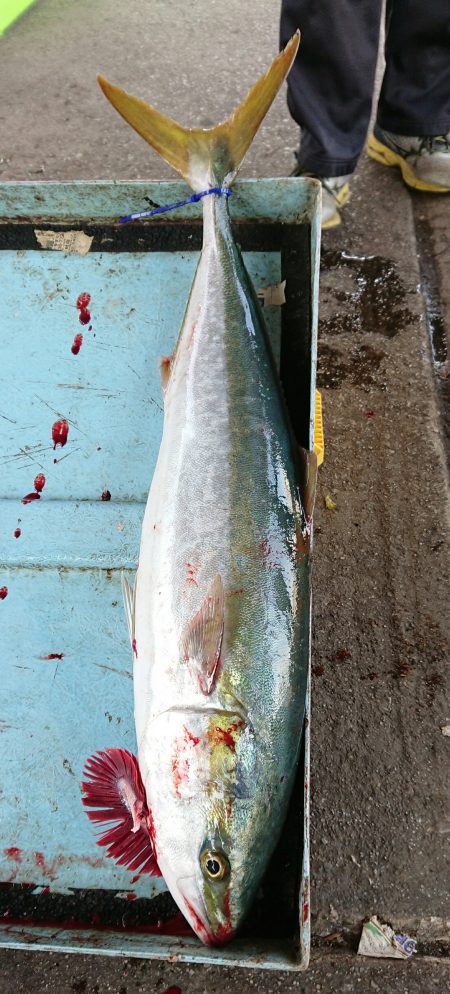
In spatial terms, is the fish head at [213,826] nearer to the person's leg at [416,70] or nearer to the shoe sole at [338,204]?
the shoe sole at [338,204]

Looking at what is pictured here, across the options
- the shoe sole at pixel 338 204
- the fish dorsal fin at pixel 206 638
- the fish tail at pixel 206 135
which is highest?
the shoe sole at pixel 338 204

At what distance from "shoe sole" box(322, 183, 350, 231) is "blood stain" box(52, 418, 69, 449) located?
1.80 meters

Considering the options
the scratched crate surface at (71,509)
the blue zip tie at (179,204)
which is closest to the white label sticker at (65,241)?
the scratched crate surface at (71,509)

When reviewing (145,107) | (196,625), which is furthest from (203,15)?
(196,625)

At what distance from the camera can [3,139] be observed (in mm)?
3730

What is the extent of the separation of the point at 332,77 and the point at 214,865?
9.69 feet

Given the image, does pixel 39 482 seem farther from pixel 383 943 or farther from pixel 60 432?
pixel 383 943

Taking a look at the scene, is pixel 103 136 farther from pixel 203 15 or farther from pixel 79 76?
pixel 203 15

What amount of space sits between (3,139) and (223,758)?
377cm

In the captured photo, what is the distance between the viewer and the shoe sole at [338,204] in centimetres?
310

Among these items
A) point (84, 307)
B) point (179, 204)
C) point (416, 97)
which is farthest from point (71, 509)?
point (416, 97)

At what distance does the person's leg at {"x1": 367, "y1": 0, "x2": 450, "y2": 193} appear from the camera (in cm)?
282

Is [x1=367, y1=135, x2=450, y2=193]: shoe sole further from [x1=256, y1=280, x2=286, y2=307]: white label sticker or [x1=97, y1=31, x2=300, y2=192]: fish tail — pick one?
[x1=256, y1=280, x2=286, y2=307]: white label sticker

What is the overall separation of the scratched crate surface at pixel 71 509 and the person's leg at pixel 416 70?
160 centimetres
